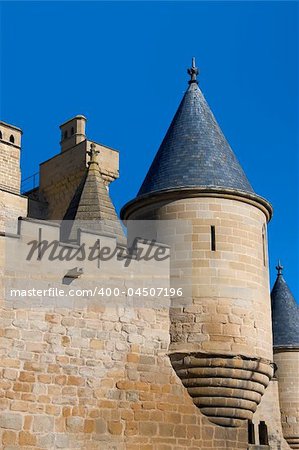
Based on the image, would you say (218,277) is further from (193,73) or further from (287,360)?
(287,360)

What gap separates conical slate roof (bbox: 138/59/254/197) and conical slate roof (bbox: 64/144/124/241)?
0.71m

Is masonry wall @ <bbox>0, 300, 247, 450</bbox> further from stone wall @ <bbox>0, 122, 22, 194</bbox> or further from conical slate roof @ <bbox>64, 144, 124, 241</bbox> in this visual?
stone wall @ <bbox>0, 122, 22, 194</bbox>

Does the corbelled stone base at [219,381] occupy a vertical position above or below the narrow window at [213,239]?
below

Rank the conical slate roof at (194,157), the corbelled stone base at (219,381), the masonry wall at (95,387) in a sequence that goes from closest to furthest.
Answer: the masonry wall at (95,387) → the corbelled stone base at (219,381) → the conical slate roof at (194,157)

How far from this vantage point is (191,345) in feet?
38.4

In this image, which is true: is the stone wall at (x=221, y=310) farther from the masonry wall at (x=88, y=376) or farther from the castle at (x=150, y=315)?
the masonry wall at (x=88, y=376)

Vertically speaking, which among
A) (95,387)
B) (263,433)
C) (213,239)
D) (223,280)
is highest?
(213,239)

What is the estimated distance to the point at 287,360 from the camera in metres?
19.5

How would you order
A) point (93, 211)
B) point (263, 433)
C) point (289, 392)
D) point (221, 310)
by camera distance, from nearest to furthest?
point (221, 310) < point (93, 211) < point (263, 433) < point (289, 392)

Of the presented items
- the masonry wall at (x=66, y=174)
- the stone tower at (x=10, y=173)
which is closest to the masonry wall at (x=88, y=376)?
the stone tower at (x=10, y=173)

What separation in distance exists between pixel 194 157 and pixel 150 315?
2772 mm

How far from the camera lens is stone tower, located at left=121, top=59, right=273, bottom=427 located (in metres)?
11.7

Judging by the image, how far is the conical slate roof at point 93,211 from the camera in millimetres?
12133

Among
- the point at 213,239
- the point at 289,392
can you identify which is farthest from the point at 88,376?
the point at 289,392
